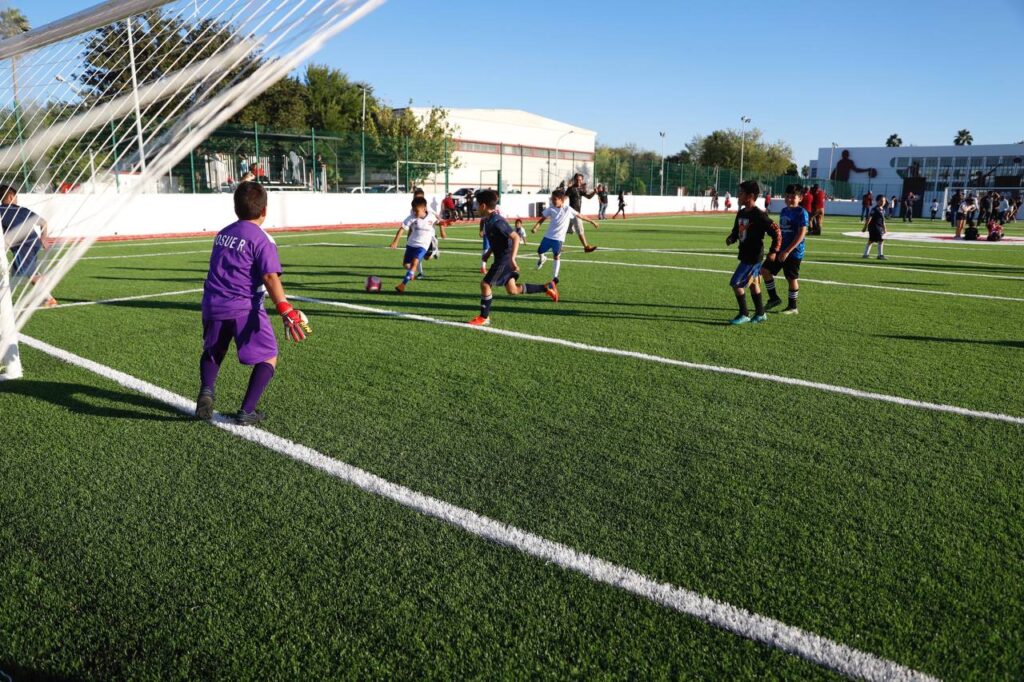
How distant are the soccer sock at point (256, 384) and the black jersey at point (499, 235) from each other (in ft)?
14.5

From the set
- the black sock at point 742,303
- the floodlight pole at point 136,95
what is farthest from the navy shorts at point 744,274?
the floodlight pole at point 136,95

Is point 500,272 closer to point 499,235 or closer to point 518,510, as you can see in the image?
point 499,235

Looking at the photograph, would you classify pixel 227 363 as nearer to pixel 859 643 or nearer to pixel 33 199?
pixel 33 199

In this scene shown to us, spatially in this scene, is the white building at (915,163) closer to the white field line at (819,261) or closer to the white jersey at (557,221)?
the white field line at (819,261)

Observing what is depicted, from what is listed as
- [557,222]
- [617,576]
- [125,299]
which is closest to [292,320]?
[617,576]

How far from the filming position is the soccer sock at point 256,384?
4.93m

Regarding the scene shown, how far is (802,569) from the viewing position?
3.21 metres

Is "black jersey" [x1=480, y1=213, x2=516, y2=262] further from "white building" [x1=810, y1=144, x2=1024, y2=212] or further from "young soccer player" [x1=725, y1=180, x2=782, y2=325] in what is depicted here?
"white building" [x1=810, y1=144, x2=1024, y2=212]

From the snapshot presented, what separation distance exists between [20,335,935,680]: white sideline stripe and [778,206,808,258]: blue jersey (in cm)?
759

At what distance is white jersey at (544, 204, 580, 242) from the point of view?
12438 mm

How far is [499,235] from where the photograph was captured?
8891 mm

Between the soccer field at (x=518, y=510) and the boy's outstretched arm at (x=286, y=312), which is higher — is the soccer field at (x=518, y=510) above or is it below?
below

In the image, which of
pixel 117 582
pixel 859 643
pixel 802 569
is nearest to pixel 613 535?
pixel 802 569

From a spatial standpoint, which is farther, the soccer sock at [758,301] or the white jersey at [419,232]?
the white jersey at [419,232]
